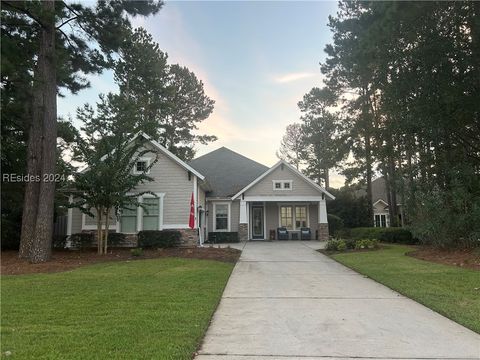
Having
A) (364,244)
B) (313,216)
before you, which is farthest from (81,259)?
(313,216)

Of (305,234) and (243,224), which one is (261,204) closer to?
(243,224)

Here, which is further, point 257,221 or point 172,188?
point 257,221

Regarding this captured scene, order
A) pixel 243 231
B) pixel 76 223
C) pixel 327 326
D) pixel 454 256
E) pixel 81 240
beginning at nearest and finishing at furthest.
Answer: pixel 327 326 → pixel 454 256 → pixel 81 240 → pixel 76 223 → pixel 243 231

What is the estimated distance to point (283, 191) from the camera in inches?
979

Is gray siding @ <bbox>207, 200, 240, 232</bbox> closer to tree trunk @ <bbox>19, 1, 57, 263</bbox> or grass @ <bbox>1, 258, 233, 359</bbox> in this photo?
tree trunk @ <bbox>19, 1, 57, 263</bbox>

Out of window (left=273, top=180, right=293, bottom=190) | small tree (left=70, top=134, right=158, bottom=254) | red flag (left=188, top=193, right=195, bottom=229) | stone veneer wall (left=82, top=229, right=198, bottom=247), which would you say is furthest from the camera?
window (left=273, top=180, right=293, bottom=190)

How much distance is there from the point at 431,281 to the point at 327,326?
4.69 meters

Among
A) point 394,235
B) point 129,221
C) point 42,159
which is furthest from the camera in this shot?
point 394,235

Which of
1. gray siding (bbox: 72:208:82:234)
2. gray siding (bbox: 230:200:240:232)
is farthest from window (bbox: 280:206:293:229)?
gray siding (bbox: 72:208:82:234)

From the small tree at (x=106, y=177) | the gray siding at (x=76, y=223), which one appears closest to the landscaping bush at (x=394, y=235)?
the small tree at (x=106, y=177)

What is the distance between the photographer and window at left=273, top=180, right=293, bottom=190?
81.8 ft

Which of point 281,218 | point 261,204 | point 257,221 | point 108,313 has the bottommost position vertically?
point 108,313

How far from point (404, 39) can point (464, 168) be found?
5.29m

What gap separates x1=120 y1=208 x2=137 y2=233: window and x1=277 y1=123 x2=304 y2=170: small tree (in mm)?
34254
